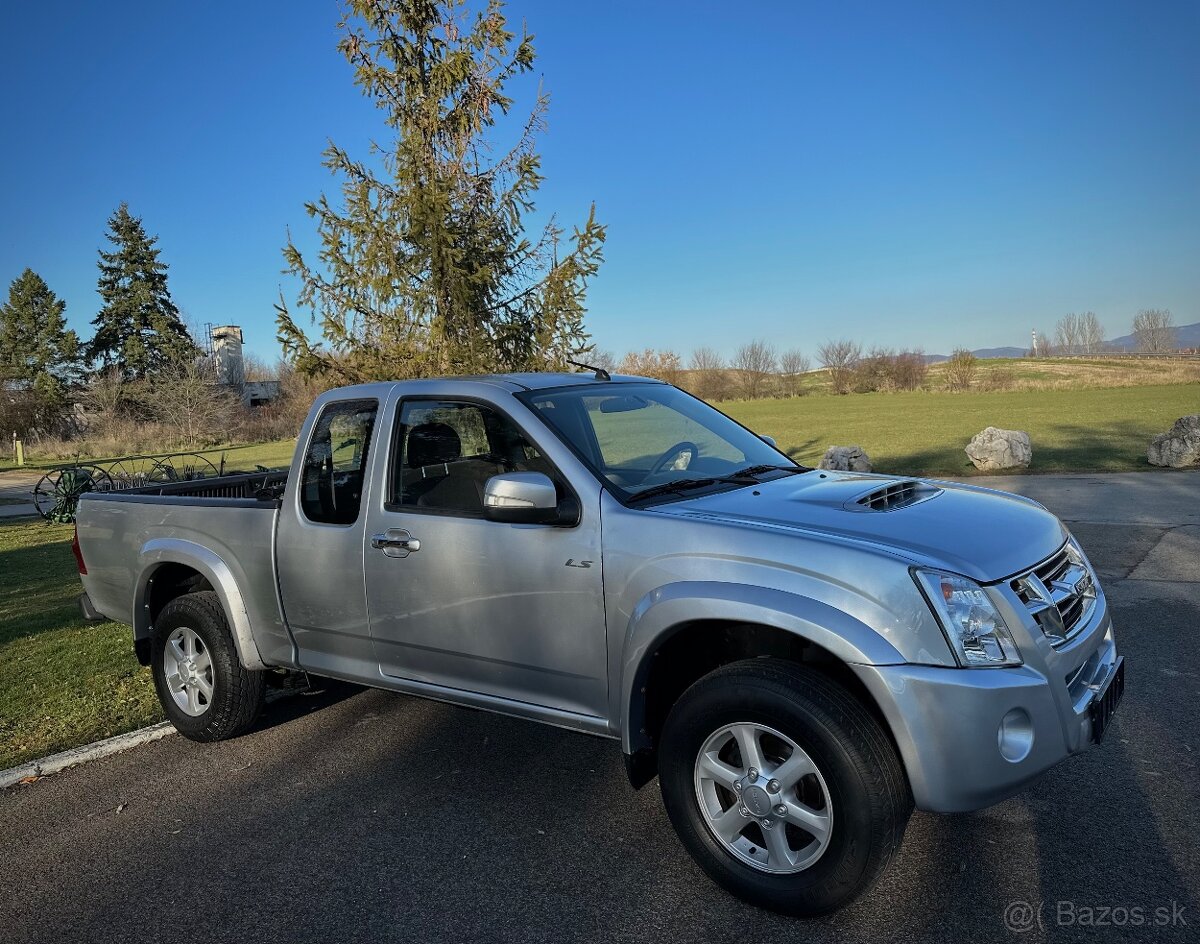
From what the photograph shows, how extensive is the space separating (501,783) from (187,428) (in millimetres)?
54435

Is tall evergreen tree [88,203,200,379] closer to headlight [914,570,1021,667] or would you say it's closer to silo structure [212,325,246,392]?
silo structure [212,325,246,392]

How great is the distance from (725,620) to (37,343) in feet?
222

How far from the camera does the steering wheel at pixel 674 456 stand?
12.5 feet

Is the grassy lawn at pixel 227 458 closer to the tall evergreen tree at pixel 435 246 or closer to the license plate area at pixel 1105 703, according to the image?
the tall evergreen tree at pixel 435 246

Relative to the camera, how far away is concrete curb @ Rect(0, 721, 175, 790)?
4.49m

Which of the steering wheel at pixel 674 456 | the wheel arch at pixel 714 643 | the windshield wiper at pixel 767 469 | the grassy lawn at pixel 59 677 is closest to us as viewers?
the wheel arch at pixel 714 643

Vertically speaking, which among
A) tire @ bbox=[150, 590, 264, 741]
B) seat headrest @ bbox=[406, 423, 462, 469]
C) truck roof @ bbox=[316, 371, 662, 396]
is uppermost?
truck roof @ bbox=[316, 371, 662, 396]

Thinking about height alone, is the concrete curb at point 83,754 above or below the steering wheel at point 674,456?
below

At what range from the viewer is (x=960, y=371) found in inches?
2963

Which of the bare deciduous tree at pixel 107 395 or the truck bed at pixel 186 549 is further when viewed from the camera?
the bare deciduous tree at pixel 107 395

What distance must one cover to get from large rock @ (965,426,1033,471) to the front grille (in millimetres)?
14024

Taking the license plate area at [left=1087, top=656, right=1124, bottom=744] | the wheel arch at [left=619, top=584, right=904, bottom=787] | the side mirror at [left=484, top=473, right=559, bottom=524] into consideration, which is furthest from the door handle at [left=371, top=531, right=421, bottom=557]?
the license plate area at [left=1087, top=656, right=1124, bottom=744]

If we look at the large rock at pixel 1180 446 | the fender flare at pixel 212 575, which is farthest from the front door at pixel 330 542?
the large rock at pixel 1180 446

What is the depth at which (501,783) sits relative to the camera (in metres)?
4.09
